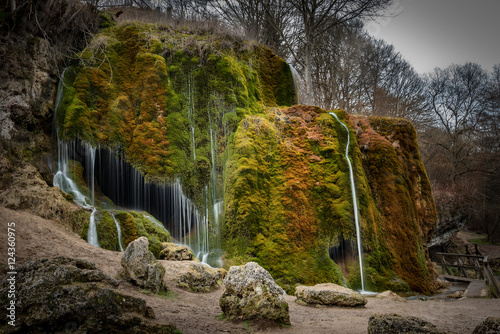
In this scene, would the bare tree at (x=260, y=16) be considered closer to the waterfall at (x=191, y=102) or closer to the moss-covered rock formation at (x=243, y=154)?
the moss-covered rock formation at (x=243, y=154)

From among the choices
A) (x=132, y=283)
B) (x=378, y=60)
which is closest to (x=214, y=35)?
(x=132, y=283)

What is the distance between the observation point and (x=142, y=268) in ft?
→ 14.4

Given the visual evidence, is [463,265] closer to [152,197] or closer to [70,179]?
[152,197]

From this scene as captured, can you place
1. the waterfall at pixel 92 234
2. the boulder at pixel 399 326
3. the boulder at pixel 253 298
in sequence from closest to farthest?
the boulder at pixel 399 326
the boulder at pixel 253 298
the waterfall at pixel 92 234

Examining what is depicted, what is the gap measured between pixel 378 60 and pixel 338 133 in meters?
16.3

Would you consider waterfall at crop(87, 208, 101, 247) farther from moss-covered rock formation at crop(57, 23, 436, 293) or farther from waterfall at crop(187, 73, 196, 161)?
waterfall at crop(187, 73, 196, 161)

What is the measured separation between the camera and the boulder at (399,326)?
2486 mm

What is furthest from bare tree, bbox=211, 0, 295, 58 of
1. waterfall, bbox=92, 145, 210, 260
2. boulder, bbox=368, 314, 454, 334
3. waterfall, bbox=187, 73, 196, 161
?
boulder, bbox=368, 314, 454, 334

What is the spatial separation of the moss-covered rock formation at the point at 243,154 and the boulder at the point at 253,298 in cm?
365

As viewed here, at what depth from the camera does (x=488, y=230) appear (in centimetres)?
A: 2519

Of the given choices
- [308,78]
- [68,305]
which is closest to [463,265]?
[308,78]

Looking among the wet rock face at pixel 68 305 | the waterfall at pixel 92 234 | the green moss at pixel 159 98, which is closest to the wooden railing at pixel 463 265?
the green moss at pixel 159 98

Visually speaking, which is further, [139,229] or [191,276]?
[139,229]

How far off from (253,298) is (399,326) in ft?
5.37
